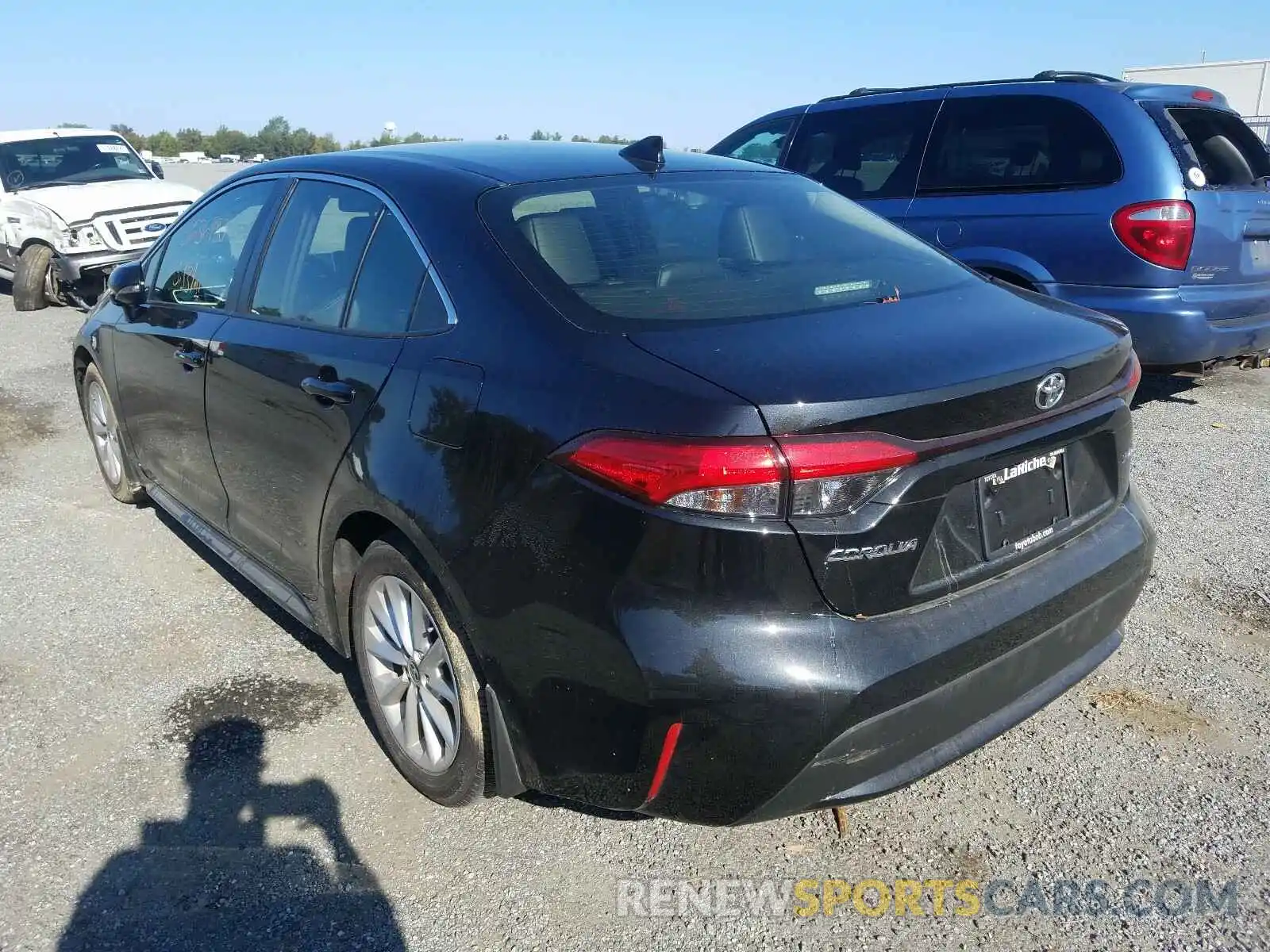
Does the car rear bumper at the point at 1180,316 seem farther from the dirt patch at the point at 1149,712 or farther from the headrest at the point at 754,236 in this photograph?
the headrest at the point at 754,236

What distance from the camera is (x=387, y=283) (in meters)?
2.76

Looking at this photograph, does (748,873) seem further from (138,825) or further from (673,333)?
(138,825)

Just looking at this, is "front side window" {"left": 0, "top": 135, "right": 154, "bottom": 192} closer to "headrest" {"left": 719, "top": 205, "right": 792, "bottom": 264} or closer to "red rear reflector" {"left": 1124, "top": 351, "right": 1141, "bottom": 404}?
"headrest" {"left": 719, "top": 205, "right": 792, "bottom": 264}

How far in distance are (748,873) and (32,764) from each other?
2.13 meters

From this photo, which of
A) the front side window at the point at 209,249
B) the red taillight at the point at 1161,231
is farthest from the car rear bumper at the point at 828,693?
the red taillight at the point at 1161,231

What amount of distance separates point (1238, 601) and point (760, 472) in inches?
114

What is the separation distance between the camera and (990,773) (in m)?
2.87

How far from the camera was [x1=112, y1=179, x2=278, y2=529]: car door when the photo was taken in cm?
358

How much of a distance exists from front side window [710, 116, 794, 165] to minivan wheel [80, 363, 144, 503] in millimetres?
4607

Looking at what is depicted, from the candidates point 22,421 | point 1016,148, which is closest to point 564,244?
point 1016,148

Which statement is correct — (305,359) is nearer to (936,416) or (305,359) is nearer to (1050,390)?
(936,416)

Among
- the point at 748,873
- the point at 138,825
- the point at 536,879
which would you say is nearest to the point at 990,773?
the point at 748,873

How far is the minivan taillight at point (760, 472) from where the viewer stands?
1.93m

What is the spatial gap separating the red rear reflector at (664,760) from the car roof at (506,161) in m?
1.58
